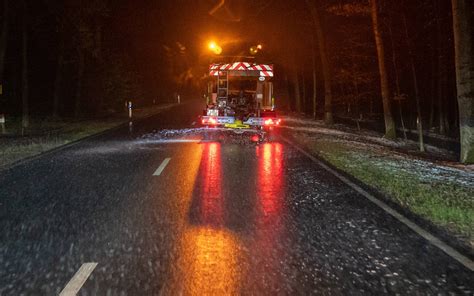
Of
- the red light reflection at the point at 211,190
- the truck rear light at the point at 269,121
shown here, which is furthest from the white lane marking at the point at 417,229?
the truck rear light at the point at 269,121

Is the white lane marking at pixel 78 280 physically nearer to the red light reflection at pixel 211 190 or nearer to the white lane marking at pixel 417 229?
the red light reflection at pixel 211 190

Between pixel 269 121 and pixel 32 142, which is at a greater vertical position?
pixel 269 121

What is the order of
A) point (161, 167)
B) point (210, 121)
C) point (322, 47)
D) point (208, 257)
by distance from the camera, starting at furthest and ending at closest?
point (322, 47), point (210, 121), point (161, 167), point (208, 257)

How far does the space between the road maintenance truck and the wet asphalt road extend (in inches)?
328

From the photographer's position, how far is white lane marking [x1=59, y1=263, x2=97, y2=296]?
15.4 feet

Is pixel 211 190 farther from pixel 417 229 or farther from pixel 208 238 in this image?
pixel 417 229

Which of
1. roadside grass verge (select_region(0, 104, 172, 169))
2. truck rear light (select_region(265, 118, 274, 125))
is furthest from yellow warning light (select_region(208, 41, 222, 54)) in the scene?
roadside grass verge (select_region(0, 104, 172, 169))

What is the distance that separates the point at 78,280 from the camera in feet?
16.3

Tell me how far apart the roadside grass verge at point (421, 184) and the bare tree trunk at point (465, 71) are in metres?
1.69

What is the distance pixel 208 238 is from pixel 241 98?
14537 mm

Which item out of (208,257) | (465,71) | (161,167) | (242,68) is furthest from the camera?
(242,68)

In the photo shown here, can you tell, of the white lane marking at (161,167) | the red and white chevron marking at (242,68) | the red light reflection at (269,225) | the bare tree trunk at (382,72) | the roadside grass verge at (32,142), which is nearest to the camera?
the red light reflection at (269,225)

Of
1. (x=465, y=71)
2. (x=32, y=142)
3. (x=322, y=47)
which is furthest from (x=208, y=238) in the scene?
(x=322, y=47)

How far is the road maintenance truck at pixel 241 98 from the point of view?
65.1ft
